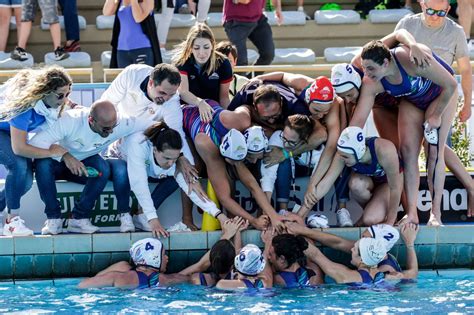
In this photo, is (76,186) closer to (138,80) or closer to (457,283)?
(138,80)

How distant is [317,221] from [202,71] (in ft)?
5.25

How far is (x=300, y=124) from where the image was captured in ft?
31.0

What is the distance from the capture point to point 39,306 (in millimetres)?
8688

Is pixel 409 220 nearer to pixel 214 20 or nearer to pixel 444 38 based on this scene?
pixel 444 38

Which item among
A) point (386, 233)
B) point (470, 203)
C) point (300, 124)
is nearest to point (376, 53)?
point (300, 124)

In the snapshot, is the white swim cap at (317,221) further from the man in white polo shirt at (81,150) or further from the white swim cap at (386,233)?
the man in white polo shirt at (81,150)

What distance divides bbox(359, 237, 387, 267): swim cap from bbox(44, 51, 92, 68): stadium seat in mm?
5224

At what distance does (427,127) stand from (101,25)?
5587 millimetres

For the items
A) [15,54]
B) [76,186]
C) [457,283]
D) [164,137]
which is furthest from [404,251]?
[15,54]

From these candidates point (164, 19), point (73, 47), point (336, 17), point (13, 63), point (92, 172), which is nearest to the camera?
point (92, 172)

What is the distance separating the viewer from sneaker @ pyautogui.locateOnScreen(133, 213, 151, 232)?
985 cm

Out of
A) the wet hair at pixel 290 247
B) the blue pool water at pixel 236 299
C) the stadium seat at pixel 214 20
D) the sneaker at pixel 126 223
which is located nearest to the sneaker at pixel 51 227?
the blue pool water at pixel 236 299

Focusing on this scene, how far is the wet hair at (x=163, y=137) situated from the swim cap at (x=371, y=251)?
5.44ft

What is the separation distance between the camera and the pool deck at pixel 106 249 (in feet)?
31.0
